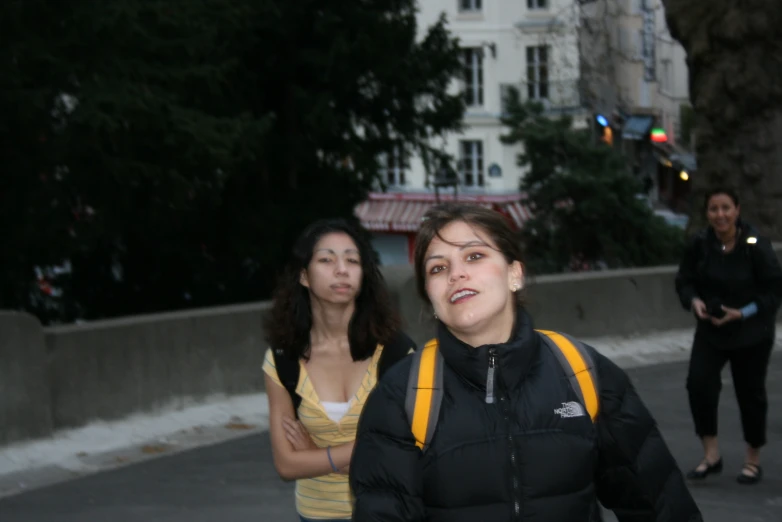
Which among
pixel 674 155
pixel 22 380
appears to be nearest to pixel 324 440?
pixel 22 380

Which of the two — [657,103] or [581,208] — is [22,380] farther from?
[657,103]

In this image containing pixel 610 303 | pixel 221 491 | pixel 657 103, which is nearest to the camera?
pixel 221 491

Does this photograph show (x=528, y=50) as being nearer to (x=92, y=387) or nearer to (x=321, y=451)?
(x=92, y=387)

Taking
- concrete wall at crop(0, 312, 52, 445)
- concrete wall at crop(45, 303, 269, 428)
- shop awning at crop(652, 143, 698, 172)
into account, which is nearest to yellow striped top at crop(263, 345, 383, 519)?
concrete wall at crop(0, 312, 52, 445)

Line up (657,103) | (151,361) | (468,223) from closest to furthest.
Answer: (468,223)
(151,361)
(657,103)

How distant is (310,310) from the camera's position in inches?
190

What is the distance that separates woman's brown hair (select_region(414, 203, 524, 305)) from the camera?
10.3 feet

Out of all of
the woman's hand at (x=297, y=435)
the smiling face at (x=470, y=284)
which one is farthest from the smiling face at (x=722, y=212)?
the smiling face at (x=470, y=284)

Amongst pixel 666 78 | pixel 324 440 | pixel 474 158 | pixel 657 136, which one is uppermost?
pixel 666 78

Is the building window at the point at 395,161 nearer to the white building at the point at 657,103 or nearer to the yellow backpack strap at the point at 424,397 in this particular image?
the yellow backpack strap at the point at 424,397

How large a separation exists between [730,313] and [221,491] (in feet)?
10.6

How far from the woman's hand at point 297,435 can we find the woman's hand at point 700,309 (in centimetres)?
380

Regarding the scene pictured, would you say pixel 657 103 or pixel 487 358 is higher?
pixel 657 103

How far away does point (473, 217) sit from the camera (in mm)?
3164
